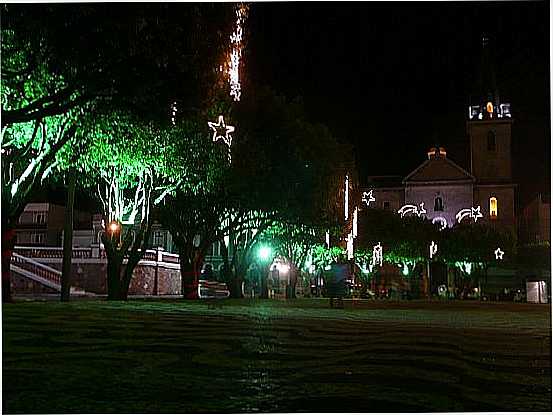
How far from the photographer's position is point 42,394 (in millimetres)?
6363

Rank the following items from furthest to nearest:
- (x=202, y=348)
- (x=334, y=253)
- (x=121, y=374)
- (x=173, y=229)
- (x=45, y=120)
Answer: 1. (x=334, y=253)
2. (x=173, y=229)
3. (x=45, y=120)
4. (x=202, y=348)
5. (x=121, y=374)

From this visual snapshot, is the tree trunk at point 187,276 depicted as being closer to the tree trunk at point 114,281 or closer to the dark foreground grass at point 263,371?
the tree trunk at point 114,281

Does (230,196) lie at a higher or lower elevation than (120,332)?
higher

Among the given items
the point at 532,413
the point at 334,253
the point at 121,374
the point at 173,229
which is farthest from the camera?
the point at 334,253

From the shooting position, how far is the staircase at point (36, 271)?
36.4 meters

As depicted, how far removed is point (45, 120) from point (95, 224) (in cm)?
4927

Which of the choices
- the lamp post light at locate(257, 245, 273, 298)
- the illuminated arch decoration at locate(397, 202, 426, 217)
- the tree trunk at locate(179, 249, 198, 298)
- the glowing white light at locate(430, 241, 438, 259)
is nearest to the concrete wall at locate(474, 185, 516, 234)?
the illuminated arch decoration at locate(397, 202, 426, 217)

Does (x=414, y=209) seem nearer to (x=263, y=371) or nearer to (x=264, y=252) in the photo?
(x=264, y=252)

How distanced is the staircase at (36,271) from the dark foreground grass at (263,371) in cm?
2506

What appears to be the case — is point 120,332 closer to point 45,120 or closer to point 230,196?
point 45,120

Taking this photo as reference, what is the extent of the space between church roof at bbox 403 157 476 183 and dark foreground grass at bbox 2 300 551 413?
78791mm

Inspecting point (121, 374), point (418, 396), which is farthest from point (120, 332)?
point (418, 396)

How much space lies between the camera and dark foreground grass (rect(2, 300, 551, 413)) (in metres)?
6.29

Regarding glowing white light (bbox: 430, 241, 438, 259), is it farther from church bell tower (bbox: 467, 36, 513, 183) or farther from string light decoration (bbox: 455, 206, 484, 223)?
church bell tower (bbox: 467, 36, 513, 183)
